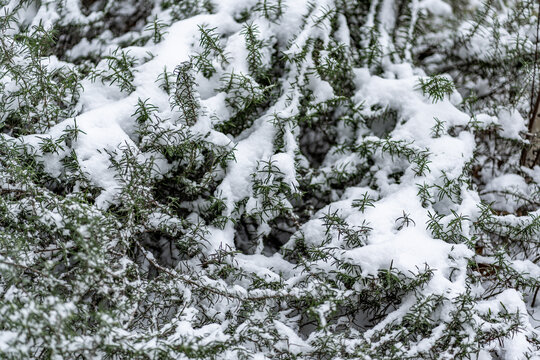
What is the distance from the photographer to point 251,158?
2371mm

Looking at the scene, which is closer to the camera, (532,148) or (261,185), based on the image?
(261,185)

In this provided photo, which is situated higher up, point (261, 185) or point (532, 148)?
point (532, 148)

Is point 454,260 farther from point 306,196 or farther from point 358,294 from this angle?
point 306,196

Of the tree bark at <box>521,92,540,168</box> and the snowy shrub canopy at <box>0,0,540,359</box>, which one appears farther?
the tree bark at <box>521,92,540,168</box>

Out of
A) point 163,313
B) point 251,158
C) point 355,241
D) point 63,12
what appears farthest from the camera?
point 63,12

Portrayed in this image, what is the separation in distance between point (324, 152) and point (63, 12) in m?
1.74

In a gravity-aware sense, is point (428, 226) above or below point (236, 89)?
below

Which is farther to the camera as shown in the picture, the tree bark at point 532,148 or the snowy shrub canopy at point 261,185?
the tree bark at point 532,148

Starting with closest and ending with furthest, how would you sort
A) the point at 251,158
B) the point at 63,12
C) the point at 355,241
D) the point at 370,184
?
the point at 355,241 < the point at 251,158 < the point at 370,184 < the point at 63,12

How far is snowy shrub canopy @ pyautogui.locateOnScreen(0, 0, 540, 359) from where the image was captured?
5.71ft

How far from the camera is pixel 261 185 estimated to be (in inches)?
87.9

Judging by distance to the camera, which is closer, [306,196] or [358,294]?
[358,294]

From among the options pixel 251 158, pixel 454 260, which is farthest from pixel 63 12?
pixel 454 260

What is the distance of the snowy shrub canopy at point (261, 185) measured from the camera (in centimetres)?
174
